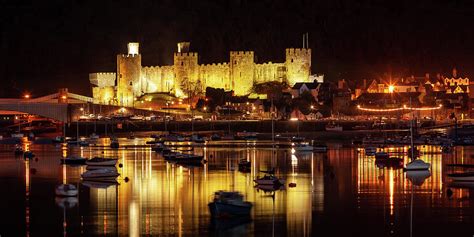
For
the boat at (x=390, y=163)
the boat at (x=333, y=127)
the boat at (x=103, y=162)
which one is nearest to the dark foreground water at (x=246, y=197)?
the boat at (x=103, y=162)

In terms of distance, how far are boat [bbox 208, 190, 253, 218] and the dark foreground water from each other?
0.33 meters

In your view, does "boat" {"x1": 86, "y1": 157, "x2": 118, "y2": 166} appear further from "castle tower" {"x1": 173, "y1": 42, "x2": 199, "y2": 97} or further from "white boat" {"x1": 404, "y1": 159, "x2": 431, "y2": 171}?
"castle tower" {"x1": 173, "y1": 42, "x2": 199, "y2": 97}

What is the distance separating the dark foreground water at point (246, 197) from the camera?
2209 centimetres

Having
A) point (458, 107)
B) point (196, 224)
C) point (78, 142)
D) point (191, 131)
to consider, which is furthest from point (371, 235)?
point (458, 107)

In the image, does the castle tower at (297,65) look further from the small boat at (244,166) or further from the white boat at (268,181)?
the white boat at (268,181)

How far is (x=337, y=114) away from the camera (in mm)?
75250

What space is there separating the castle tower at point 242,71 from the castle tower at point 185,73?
3.25 metres

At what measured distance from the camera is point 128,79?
76125 mm

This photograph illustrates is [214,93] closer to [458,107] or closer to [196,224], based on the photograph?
[458,107]

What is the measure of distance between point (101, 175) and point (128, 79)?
4452 centimetres

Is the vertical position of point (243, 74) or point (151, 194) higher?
point (243, 74)

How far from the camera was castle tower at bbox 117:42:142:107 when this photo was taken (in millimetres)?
76000

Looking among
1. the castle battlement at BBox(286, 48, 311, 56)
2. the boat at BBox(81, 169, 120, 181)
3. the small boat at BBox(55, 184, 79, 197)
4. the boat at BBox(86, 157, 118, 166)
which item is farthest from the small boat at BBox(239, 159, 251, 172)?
the castle battlement at BBox(286, 48, 311, 56)

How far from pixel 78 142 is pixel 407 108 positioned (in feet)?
96.8
